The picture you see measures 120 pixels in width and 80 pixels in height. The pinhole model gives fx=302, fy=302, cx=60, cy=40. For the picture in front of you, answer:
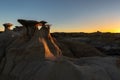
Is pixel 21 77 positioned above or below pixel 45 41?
below

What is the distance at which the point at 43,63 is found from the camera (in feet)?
61.8

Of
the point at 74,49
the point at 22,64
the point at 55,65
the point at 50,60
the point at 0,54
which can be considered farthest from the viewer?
the point at 74,49

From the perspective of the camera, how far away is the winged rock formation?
16.5m

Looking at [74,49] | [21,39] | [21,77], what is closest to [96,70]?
[21,77]

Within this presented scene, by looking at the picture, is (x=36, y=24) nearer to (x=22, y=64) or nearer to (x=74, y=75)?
(x=22, y=64)

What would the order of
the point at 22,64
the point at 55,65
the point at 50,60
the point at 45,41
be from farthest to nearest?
the point at 45,41 < the point at 22,64 < the point at 50,60 < the point at 55,65

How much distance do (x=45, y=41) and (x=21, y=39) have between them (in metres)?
2.18

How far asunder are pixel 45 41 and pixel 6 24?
16.6 meters

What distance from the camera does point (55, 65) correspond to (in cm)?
1723

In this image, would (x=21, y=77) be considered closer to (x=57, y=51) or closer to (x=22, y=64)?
(x=22, y=64)

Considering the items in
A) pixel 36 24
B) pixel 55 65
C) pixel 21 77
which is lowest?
pixel 21 77

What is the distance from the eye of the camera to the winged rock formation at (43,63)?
1647cm

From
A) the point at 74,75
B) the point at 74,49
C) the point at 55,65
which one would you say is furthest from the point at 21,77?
the point at 74,49

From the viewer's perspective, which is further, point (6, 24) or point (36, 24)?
point (6, 24)
